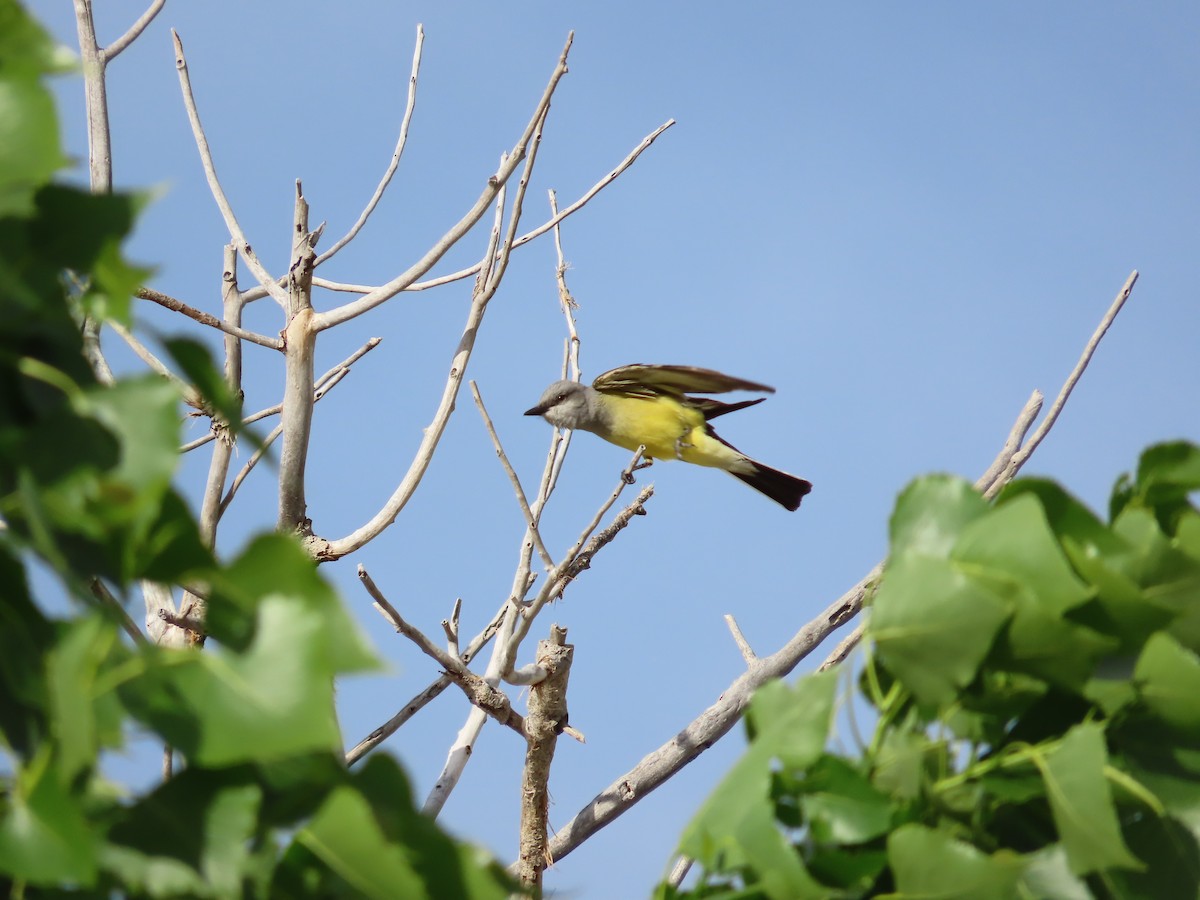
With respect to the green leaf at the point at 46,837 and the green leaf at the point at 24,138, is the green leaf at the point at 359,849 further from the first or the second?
the green leaf at the point at 24,138

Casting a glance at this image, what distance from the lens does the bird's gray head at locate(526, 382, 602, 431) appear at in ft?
16.9

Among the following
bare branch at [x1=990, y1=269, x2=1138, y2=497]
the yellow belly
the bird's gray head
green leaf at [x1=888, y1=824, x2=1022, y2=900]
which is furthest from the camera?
the yellow belly

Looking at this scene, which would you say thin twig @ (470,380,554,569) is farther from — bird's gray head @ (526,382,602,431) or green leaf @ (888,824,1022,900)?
green leaf @ (888,824,1022,900)

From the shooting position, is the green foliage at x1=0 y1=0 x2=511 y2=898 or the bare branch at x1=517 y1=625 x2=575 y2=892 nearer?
the green foliage at x1=0 y1=0 x2=511 y2=898

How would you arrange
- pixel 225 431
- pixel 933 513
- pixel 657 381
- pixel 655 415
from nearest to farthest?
pixel 933 513 → pixel 225 431 → pixel 657 381 → pixel 655 415

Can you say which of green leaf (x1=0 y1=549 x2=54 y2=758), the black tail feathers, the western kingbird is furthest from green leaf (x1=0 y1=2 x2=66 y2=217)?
the black tail feathers

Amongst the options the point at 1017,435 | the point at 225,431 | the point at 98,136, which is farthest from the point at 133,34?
the point at 1017,435

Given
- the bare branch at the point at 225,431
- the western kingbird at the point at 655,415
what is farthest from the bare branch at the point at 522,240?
the western kingbird at the point at 655,415

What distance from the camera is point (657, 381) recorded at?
5930 mm

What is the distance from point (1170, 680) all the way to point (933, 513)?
5.9 inches

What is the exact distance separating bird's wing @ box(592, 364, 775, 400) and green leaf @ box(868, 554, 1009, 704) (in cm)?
416

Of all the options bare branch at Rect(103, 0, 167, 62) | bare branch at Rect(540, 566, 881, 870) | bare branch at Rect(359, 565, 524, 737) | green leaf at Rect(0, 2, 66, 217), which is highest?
bare branch at Rect(103, 0, 167, 62)

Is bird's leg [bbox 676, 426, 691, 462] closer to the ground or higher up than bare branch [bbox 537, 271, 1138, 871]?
higher up

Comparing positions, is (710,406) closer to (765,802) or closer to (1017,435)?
(1017,435)
